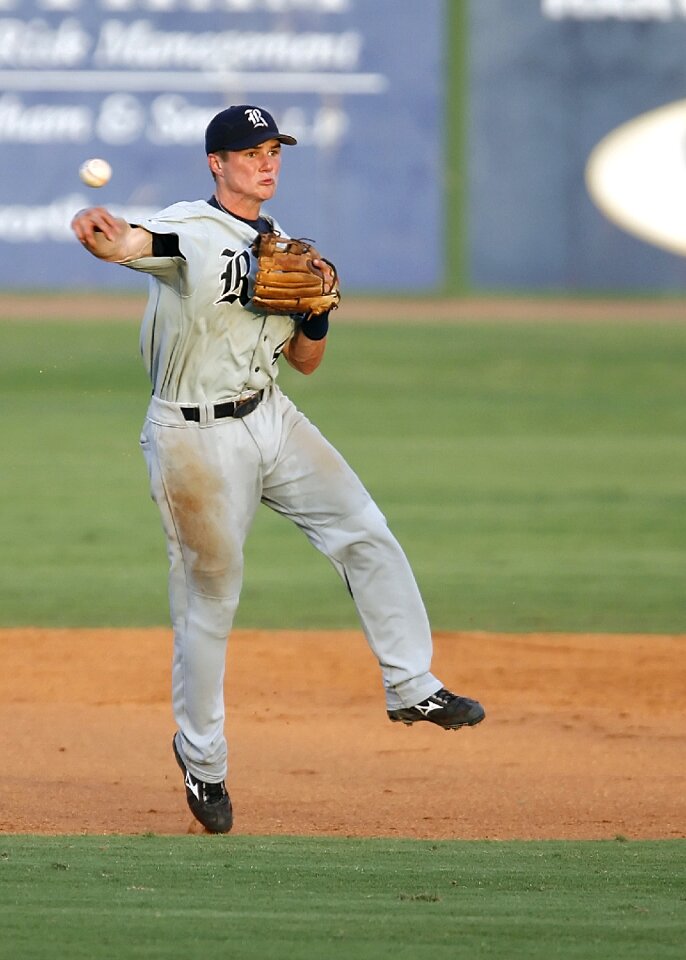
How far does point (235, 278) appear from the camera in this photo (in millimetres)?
4383

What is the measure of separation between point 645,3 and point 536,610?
15.7 m

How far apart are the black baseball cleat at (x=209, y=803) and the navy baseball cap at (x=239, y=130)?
5.66ft

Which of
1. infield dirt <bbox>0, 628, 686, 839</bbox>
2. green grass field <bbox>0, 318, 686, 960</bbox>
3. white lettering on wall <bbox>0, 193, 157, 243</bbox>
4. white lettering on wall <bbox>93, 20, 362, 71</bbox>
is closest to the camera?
green grass field <bbox>0, 318, 686, 960</bbox>

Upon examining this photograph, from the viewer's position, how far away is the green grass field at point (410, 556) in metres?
3.54

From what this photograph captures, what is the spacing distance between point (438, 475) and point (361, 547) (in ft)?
27.7

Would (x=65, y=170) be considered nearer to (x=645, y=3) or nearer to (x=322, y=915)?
(x=645, y=3)

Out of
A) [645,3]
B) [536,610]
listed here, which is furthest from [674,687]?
[645,3]

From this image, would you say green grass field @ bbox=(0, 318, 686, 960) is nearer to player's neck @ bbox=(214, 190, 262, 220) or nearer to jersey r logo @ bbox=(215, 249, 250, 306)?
jersey r logo @ bbox=(215, 249, 250, 306)

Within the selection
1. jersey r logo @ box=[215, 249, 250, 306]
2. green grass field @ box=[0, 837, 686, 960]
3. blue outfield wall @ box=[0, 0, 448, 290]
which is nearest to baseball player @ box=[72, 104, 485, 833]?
jersey r logo @ box=[215, 249, 250, 306]

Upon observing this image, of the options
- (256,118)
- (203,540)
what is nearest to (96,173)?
(256,118)

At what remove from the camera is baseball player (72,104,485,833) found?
14.5 feet

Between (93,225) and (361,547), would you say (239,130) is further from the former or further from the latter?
(361,547)

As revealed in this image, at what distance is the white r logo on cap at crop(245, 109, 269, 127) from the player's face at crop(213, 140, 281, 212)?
2.1 inches

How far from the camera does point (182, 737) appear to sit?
15.2 feet
